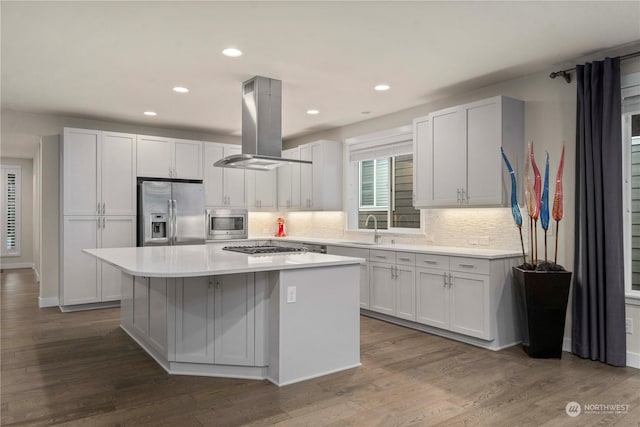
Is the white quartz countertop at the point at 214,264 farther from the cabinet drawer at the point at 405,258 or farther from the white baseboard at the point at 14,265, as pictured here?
the white baseboard at the point at 14,265

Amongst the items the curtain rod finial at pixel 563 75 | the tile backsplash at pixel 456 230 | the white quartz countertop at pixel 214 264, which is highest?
the curtain rod finial at pixel 563 75

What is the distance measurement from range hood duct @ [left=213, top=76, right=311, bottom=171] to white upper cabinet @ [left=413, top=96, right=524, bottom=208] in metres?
1.52

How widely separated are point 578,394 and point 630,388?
1.37 ft

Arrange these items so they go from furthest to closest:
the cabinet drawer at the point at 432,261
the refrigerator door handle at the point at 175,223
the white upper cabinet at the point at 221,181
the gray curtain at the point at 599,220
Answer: the white upper cabinet at the point at 221,181, the refrigerator door handle at the point at 175,223, the cabinet drawer at the point at 432,261, the gray curtain at the point at 599,220

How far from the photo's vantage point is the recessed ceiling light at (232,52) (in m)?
3.49

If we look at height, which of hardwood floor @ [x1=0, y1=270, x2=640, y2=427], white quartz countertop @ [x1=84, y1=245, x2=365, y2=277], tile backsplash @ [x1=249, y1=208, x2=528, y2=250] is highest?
tile backsplash @ [x1=249, y1=208, x2=528, y2=250]

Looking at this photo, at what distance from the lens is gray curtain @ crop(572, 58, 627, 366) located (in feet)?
11.2

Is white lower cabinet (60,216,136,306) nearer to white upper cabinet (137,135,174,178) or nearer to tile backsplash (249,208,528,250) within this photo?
white upper cabinet (137,135,174,178)

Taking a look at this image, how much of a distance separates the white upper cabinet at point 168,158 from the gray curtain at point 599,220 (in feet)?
16.2

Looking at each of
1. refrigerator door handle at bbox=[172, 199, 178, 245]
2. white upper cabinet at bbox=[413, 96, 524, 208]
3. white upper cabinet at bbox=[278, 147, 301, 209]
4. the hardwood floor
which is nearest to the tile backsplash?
white upper cabinet at bbox=[413, 96, 524, 208]

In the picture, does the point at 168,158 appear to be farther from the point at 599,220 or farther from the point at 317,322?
the point at 599,220

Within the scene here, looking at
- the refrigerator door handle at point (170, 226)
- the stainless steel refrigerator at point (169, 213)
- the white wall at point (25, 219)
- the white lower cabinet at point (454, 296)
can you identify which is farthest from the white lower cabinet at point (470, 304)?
the white wall at point (25, 219)

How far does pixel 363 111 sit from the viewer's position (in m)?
5.57

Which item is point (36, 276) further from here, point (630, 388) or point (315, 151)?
point (630, 388)
